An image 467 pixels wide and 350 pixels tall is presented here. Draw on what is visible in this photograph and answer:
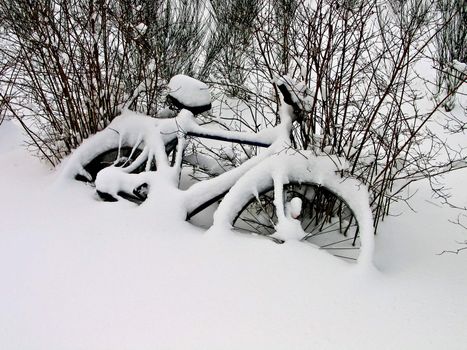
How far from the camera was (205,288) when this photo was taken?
2709 mm

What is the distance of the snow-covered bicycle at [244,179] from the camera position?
3066mm

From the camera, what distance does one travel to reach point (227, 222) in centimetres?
312

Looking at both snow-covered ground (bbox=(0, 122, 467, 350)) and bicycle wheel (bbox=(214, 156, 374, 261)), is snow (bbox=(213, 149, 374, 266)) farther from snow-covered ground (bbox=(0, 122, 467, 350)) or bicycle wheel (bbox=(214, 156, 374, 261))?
snow-covered ground (bbox=(0, 122, 467, 350))

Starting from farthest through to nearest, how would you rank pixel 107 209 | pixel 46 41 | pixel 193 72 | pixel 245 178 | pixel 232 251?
pixel 193 72 < pixel 46 41 < pixel 107 209 < pixel 245 178 < pixel 232 251

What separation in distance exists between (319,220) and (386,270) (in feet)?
2.44

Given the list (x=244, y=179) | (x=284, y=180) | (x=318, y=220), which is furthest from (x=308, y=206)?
(x=244, y=179)

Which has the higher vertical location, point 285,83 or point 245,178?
point 285,83

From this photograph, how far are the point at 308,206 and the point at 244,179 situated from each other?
0.69m

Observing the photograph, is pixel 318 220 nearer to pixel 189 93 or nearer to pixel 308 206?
pixel 308 206

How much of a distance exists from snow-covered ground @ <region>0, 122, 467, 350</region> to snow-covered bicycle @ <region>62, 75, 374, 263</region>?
160 millimetres

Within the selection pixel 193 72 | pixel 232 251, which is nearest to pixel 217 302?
pixel 232 251

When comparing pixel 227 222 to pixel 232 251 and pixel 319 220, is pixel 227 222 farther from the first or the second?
pixel 319 220

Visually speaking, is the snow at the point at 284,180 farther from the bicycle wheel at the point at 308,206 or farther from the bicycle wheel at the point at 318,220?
the bicycle wheel at the point at 318,220

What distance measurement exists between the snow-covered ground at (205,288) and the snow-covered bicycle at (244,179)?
0.53 feet
